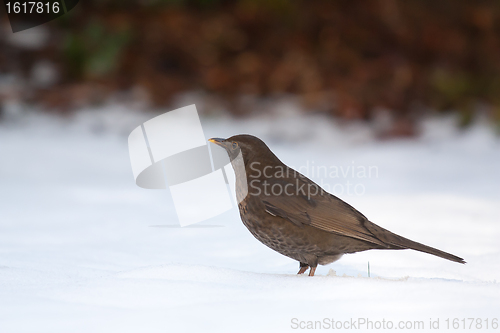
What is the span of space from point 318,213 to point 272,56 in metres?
4.47

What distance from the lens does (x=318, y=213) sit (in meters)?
2.90

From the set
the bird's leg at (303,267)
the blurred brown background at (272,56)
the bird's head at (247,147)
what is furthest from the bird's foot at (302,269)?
the blurred brown background at (272,56)

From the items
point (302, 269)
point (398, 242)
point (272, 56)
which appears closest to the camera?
point (398, 242)

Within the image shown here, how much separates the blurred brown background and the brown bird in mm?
3573

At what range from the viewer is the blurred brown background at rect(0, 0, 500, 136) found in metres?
6.69

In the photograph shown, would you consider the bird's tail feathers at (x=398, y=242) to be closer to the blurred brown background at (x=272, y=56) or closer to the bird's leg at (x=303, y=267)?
the bird's leg at (x=303, y=267)

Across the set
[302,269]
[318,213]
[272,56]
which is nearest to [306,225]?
[318,213]

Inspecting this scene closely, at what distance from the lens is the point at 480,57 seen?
7359 mm

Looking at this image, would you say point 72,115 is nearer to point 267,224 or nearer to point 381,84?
point 381,84

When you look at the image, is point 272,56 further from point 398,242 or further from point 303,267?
point 398,242

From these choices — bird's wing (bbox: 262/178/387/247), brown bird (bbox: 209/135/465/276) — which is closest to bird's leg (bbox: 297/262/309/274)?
brown bird (bbox: 209/135/465/276)

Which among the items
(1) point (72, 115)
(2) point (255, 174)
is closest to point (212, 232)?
(2) point (255, 174)

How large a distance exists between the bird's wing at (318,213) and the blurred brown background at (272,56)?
142 inches

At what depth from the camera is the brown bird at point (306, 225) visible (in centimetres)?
283
